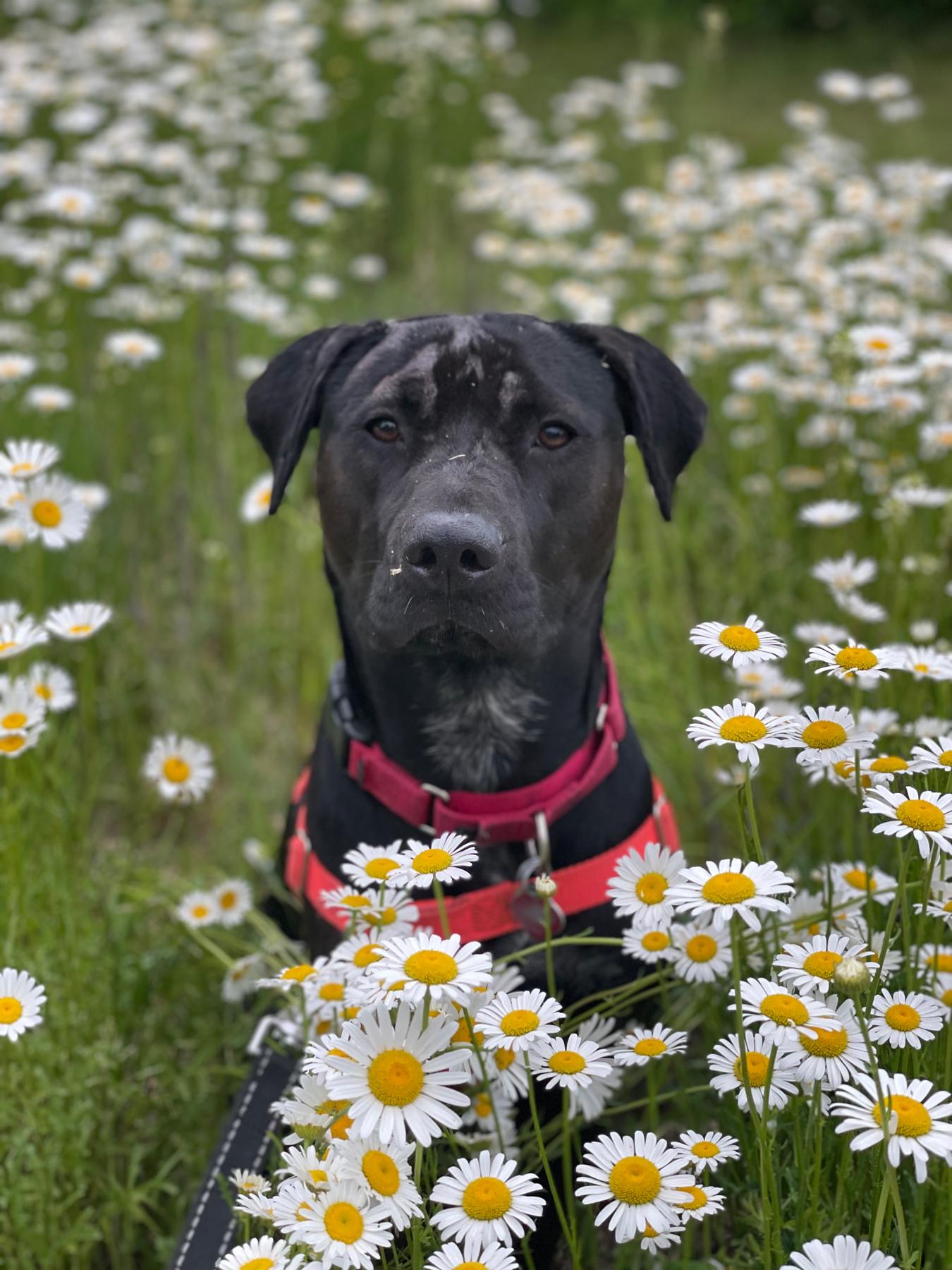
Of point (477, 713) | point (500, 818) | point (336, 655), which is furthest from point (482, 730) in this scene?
point (336, 655)

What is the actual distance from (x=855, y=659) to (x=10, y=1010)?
1.28 m

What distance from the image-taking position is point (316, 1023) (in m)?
2.08

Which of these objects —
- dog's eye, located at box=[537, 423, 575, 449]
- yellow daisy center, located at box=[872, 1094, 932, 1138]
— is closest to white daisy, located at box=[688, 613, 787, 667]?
yellow daisy center, located at box=[872, 1094, 932, 1138]

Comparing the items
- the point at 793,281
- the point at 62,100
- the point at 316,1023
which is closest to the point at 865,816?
the point at 316,1023

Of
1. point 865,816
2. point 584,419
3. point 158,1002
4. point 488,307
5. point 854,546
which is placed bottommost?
point 488,307

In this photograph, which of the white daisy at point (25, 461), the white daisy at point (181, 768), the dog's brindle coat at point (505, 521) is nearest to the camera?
the dog's brindle coat at point (505, 521)

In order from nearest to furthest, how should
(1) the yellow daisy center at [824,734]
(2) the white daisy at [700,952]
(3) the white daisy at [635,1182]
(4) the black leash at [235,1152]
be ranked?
(3) the white daisy at [635,1182]
(1) the yellow daisy center at [824,734]
(2) the white daisy at [700,952]
(4) the black leash at [235,1152]

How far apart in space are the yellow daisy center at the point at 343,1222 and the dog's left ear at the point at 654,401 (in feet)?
5.11

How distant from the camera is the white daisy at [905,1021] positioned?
1.69 meters

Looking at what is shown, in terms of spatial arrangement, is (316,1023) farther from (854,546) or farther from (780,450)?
(780,450)

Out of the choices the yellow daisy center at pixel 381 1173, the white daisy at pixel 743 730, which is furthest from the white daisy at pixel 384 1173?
the white daisy at pixel 743 730

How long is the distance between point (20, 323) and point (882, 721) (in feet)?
13.5

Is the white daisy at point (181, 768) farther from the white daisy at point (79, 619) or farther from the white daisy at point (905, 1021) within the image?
the white daisy at point (905, 1021)

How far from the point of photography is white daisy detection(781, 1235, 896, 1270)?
1.47 m
